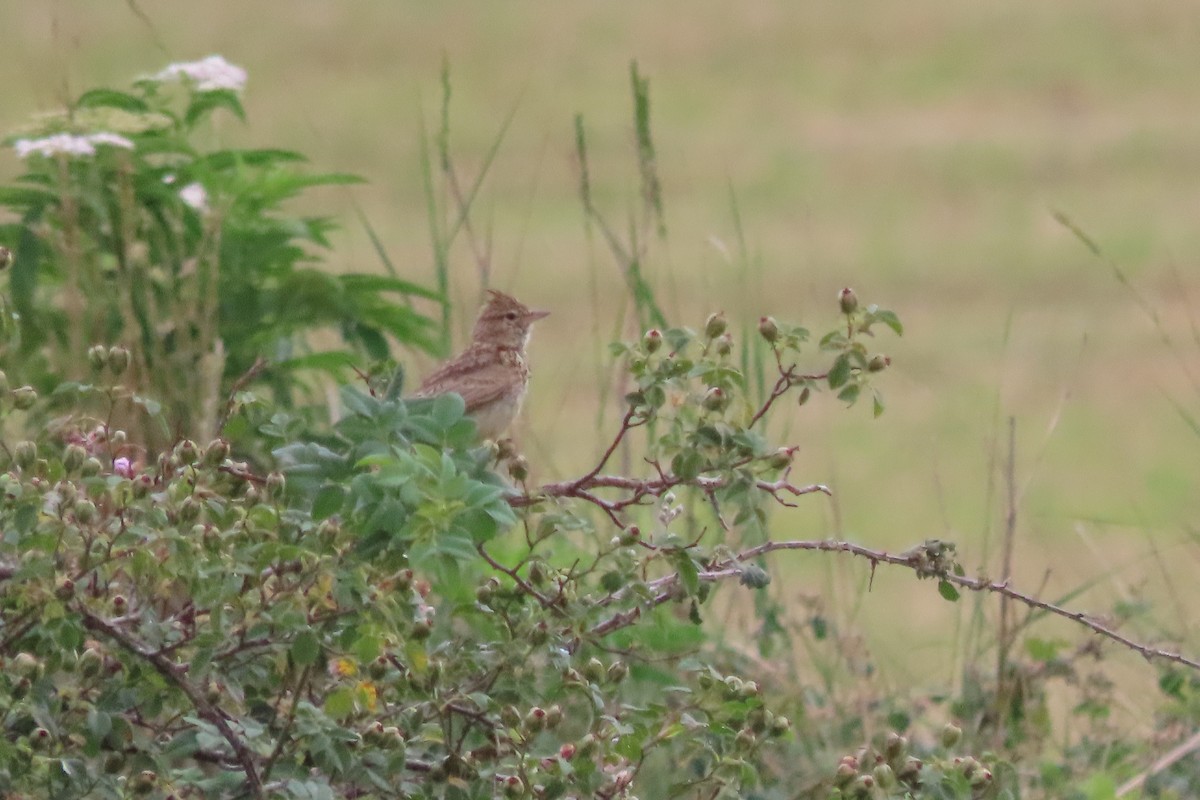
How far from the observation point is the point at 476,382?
3865 mm

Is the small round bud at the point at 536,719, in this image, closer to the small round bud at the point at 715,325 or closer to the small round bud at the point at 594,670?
the small round bud at the point at 594,670

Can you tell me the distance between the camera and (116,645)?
7.15 feet

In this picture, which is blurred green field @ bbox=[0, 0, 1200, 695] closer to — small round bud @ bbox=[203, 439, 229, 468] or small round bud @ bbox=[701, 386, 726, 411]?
small round bud @ bbox=[203, 439, 229, 468]

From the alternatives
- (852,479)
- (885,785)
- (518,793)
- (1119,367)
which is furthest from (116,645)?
(1119,367)

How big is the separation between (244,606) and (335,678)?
200mm

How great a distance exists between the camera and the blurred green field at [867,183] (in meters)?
8.36

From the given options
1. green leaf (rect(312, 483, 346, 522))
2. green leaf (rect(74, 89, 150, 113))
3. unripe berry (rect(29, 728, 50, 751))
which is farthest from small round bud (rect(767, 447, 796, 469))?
green leaf (rect(74, 89, 150, 113))

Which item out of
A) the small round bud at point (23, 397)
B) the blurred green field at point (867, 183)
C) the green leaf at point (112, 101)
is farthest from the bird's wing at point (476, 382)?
the small round bud at point (23, 397)

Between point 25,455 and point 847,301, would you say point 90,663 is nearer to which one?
point 25,455

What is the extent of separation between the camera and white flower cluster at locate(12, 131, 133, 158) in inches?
148

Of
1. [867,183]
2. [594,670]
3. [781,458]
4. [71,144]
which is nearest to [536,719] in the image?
[594,670]

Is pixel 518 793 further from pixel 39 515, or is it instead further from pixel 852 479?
pixel 852 479

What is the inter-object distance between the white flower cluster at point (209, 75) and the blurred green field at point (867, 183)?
1.70ft

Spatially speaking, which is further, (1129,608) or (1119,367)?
(1119,367)
